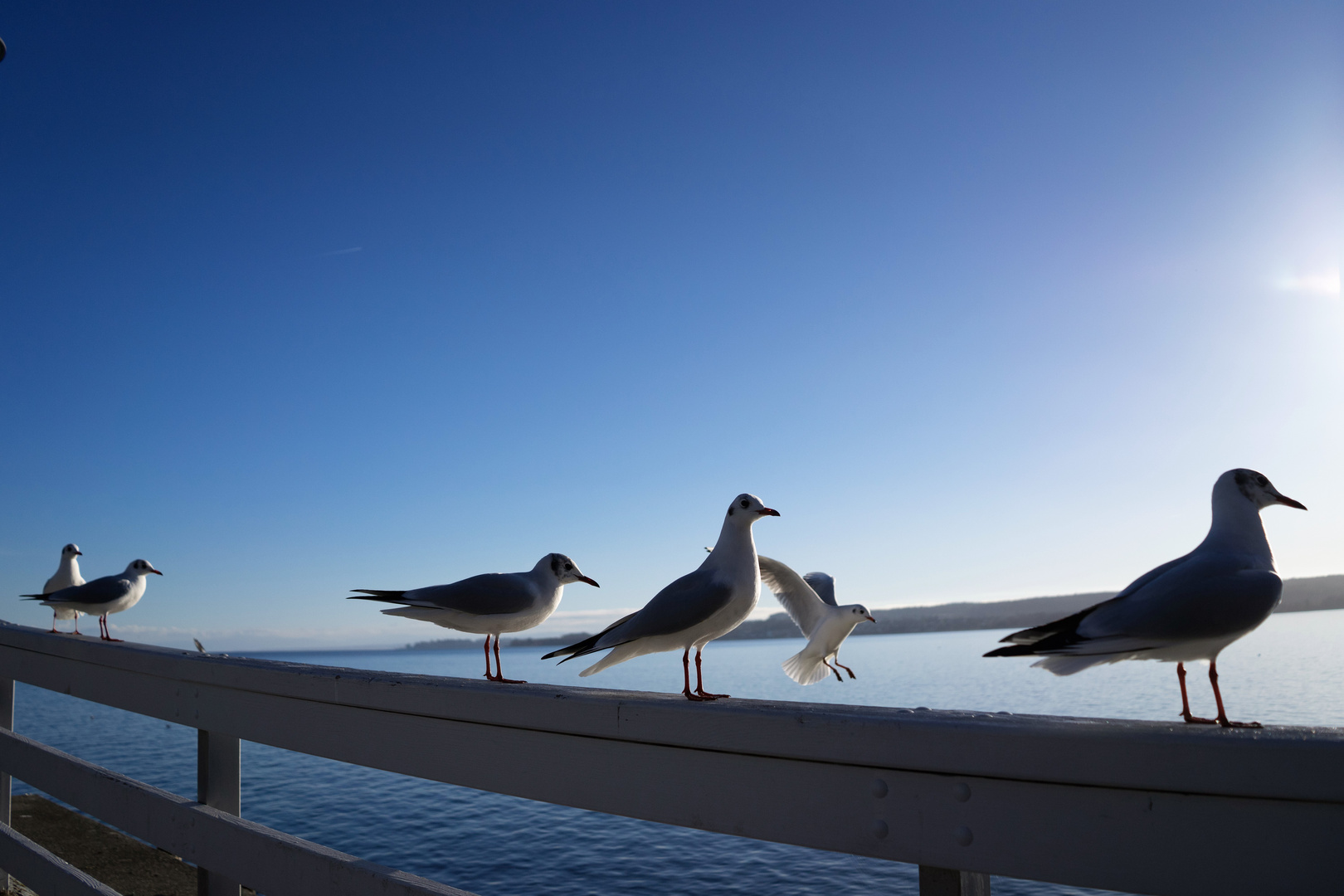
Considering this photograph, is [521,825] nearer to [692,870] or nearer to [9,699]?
[692,870]

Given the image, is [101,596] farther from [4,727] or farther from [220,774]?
[220,774]

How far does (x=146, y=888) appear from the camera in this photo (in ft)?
17.3

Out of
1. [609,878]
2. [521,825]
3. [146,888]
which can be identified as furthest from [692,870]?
[146,888]

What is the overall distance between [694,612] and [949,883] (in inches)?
54.5

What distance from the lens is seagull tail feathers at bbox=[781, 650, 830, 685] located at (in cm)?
481

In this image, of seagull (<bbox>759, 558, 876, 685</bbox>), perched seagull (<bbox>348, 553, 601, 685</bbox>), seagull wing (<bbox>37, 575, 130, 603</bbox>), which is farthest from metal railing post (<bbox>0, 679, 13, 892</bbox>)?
seagull wing (<bbox>37, 575, 130, 603</bbox>)

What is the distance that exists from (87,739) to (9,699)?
1285 inches

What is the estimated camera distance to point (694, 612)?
237cm

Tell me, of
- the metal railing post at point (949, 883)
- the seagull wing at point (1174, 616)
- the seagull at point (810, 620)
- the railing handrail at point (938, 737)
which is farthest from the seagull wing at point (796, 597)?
the metal railing post at point (949, 883)

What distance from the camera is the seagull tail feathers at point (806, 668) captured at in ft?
15.8

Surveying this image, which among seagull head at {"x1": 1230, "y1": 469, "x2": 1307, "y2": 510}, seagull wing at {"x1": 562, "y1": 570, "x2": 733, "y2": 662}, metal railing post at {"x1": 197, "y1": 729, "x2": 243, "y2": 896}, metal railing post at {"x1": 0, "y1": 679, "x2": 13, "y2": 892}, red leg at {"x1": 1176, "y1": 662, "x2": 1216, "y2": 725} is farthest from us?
metal railing post at {"x1": 0, "y1": 679, "x2": 13, "y2": 892}

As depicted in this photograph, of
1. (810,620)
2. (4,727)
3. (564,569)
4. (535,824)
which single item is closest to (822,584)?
(810,620)

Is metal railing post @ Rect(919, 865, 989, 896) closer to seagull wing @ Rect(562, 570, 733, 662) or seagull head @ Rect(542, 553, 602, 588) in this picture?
seagull wing @ Rect(562, 570, 733, 662)

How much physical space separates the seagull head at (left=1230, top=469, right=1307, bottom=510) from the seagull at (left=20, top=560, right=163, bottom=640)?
28.4ft
